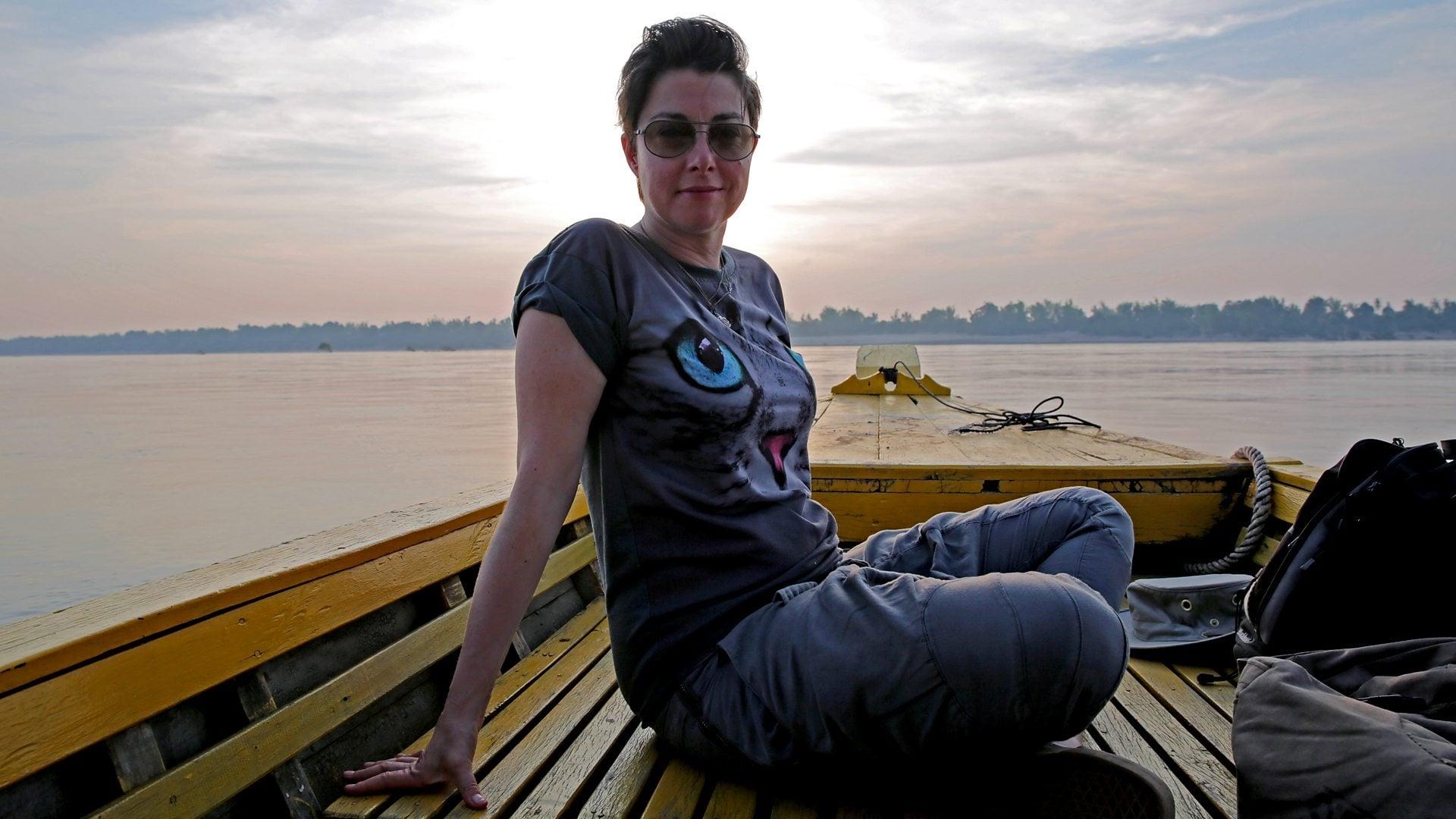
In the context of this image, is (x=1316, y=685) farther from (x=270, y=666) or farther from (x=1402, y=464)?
(x=270, y=666)

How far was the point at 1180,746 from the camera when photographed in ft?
5.41

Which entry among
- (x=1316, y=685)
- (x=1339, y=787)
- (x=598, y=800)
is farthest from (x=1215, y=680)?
(x=598, y=800)

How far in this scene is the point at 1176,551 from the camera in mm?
2932

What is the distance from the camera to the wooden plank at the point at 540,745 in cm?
138

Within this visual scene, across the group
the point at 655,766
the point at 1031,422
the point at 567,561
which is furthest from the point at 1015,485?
the point at 1031,422

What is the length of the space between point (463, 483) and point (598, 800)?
809 cm

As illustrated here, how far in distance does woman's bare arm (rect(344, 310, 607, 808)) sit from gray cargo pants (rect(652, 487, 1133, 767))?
0.29 meters

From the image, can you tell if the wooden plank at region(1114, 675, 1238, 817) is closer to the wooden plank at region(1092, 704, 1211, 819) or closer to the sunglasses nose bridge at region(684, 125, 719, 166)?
the wooden plank at region(1092, 704, 1211, 819)

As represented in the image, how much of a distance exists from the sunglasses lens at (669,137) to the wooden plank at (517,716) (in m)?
0.91

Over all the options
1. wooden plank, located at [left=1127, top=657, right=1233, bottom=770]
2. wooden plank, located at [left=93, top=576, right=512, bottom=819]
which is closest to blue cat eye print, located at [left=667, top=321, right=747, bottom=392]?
wooden plank, located at [left=93, top=576, right=512, bottom=819]

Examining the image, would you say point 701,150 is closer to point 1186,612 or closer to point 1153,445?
point 1186,612

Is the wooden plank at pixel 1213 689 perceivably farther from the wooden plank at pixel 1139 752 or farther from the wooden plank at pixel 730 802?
the wooden plank at pixel 730 802

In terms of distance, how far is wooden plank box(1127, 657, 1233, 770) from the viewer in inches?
65.4

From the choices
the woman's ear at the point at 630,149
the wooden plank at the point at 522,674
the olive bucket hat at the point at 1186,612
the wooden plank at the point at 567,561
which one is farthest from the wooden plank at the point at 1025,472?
the woman's ear at the point at 630,149
